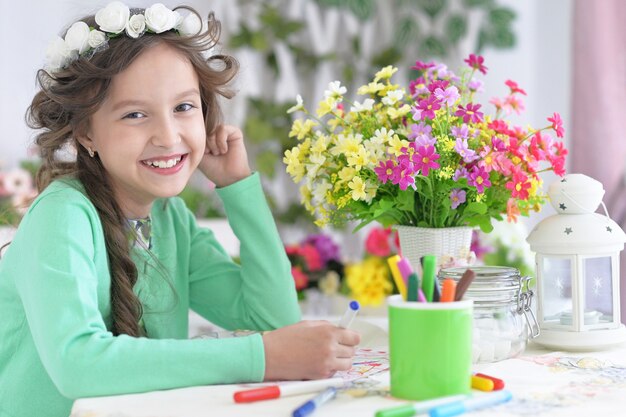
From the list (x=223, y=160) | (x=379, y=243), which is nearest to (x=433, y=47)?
(x=379, y=243)

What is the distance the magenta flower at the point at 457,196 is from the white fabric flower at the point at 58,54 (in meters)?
0.54

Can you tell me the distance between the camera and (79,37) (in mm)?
1142

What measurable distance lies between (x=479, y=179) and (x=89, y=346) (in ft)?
1.70

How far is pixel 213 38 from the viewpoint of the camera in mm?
1267

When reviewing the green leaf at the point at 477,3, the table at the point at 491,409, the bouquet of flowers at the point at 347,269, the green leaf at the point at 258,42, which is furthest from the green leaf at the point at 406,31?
the table at the point at 491,409

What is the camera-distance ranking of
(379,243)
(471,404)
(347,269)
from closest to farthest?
(471,404) → (379,243) → (347,269)

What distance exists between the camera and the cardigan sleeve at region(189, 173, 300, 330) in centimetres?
133

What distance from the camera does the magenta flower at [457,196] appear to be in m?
1.14

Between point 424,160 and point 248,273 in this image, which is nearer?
point 424,160

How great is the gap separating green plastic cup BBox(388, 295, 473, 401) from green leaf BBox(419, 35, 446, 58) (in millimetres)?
2259

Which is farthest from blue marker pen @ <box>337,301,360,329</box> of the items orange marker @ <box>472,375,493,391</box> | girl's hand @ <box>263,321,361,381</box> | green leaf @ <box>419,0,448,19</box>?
green leaf @ <box>419,0,448,19</box>

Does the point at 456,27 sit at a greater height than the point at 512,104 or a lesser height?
greater

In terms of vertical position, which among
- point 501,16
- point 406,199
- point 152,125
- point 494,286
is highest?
point 501,16

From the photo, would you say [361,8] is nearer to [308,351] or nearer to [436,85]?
[436,85]
